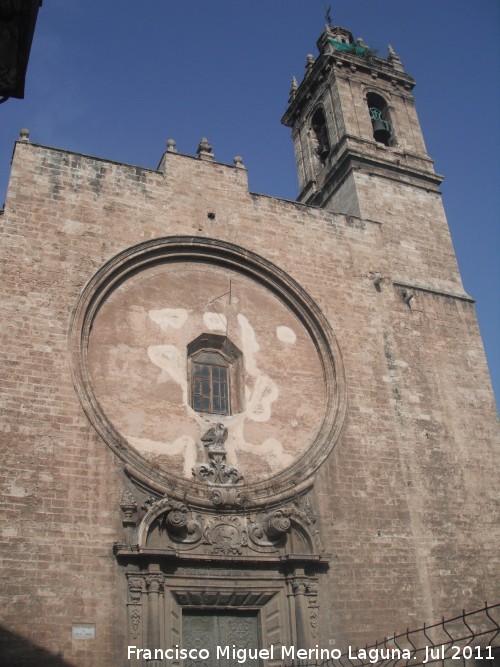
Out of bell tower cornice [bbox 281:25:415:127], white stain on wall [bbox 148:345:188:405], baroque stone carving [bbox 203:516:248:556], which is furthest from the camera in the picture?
bell tower cornice [bbox 281:25:415:127]

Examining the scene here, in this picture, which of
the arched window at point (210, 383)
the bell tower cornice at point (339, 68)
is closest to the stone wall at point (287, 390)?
the arched window at point (210, 383)

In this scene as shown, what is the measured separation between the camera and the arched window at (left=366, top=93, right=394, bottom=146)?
17953 mm

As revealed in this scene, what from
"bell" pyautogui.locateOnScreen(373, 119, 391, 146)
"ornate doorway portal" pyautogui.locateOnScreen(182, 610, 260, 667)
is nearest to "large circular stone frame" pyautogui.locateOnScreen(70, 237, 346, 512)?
"ornate doorway portal" pyautogui.locateOnScreen(182, 610, 260, 667)

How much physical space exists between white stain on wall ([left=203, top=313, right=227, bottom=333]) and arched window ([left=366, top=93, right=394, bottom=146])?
26.0 ft

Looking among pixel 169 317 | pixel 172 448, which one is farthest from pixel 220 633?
pixel 169 317

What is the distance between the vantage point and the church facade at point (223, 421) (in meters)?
9.59

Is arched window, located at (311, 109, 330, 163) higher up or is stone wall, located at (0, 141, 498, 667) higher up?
arched window, located at (311, 109, 330, 163)

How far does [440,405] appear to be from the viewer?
43.8 ft

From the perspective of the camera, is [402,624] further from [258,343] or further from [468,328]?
[468,328]

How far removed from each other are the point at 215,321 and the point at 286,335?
4.53ft

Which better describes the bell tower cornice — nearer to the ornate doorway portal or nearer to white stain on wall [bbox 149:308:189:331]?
white stain on wall [bbox 149:308:189:331]

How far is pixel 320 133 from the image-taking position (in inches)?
758

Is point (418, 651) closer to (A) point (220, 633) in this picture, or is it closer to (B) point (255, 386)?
(A) point (220, 633)

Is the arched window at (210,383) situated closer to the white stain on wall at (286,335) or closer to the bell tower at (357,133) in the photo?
the white stain on wall at (286,335)
